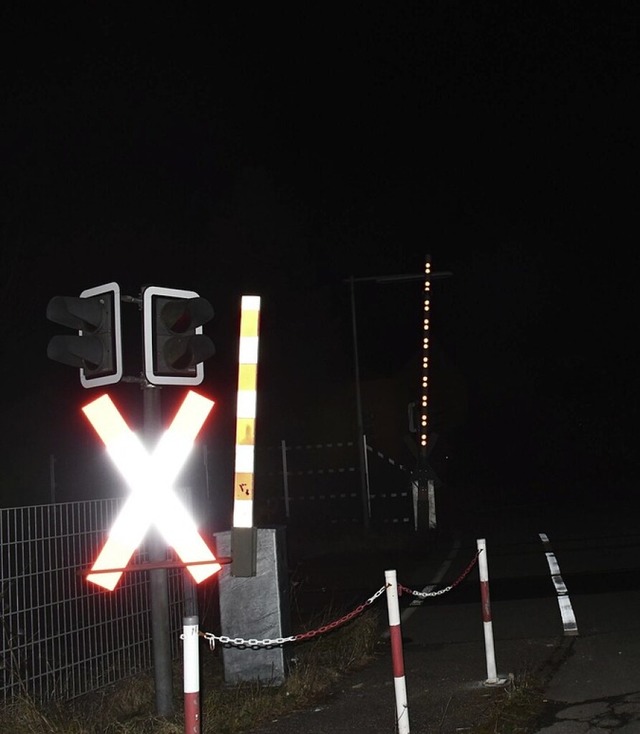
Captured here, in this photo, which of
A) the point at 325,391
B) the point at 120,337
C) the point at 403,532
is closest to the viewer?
the point at 120,337

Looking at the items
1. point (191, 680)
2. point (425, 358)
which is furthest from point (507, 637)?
point (425, 358)

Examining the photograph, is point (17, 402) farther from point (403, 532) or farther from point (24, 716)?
point (24, 716)

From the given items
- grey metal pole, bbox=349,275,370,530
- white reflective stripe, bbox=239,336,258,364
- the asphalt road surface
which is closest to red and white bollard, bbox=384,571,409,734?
the asphalt road surface

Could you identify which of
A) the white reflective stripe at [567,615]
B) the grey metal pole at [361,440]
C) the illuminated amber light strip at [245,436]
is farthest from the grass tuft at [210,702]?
the grey metal pole at [361,440]

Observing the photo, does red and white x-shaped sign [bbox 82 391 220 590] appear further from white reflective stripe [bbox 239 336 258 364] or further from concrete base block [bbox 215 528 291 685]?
concrete base block [bbox 215 528 291 685]

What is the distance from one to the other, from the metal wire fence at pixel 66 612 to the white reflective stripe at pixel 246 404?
1.50 m

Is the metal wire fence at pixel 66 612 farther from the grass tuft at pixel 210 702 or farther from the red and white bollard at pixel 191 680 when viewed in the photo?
the red and white bollard at pixel 191 680

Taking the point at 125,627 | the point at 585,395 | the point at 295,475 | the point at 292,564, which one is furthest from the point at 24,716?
the point at 585,395

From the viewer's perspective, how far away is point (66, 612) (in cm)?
755

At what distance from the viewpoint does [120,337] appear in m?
6.18

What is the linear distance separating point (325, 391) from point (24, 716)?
3477 centimetres

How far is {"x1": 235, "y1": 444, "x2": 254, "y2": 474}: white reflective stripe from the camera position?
6527mm

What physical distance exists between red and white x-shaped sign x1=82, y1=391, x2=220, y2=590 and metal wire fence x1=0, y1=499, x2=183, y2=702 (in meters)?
0.92

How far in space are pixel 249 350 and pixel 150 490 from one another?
1.19 meters
